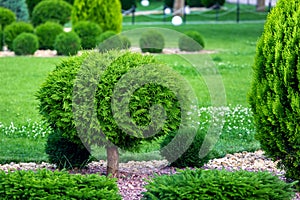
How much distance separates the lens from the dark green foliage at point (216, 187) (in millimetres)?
4383

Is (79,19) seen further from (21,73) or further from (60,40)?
(21,73)

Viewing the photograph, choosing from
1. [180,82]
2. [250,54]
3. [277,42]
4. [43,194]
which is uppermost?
[277,42]

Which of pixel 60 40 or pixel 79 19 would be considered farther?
pixel 79 19

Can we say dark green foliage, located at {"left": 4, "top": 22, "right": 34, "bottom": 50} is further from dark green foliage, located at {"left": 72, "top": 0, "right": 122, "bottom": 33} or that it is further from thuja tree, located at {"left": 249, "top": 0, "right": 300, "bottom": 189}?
thuja tree, located at {"left": 249, "top": 0, "right": 300, "bottom": 189}

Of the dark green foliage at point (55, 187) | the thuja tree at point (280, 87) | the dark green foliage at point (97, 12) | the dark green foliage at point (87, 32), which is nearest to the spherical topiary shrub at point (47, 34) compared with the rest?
the dark green foliage at point (87, 32)

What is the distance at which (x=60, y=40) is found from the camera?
1496 cm

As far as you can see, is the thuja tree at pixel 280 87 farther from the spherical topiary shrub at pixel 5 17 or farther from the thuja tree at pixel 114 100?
the spherical topiary shrub at pixel 5 17

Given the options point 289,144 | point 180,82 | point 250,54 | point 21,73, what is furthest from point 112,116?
point 250,54

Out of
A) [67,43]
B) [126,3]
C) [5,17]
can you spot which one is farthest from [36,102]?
[126,3]

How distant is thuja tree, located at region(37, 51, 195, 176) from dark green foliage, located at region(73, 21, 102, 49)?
1059cm

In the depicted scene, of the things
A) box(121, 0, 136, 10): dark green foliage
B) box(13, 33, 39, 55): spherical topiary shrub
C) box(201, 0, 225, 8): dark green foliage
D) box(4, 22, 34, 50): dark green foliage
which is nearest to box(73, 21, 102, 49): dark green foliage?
box(4, 22, 34, 50): dark green foliage

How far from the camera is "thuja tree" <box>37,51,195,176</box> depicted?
17.7 ft

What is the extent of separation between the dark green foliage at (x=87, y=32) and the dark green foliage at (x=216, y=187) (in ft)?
38.7

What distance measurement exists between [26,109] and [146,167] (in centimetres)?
379
